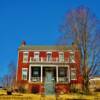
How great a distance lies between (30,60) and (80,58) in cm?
1633

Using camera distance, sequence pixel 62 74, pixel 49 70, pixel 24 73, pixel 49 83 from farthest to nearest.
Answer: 1. pixel 24 73
2. pixel 49 70
3. pixel 62 74
4. pixel 49 83

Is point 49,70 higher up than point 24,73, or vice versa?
point 49,70

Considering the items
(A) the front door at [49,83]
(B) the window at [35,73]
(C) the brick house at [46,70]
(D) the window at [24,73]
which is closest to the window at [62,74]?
(C) the brick house at [46,70]

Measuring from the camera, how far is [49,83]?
52.6 metres

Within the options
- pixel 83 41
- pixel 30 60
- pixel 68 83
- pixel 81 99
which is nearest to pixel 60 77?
pixel 68 83

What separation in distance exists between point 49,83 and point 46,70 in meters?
2.90

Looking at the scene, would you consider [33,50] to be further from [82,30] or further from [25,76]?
[82,30]

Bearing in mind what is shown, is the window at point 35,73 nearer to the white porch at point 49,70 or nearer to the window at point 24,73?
the white porch at point 49,70

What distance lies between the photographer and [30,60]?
54375mm

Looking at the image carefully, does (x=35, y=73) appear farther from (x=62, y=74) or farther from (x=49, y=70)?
(x=62, y=74)

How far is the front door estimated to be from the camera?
50.2 m

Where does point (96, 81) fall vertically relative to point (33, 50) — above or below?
below

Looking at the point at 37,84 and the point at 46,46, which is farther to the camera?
the point at 46,46

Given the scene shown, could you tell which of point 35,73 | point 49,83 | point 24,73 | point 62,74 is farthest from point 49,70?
point 24,73
